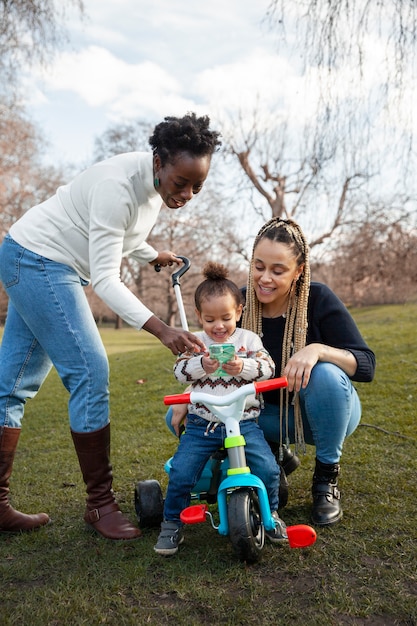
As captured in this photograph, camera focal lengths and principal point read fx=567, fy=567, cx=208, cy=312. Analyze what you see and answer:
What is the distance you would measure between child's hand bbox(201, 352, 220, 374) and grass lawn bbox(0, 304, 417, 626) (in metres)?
0.75

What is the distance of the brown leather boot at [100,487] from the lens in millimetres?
2525

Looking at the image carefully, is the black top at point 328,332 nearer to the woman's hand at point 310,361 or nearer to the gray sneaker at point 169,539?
the woman's hand at point 310,361

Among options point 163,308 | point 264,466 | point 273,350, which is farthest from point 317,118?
point 163,308

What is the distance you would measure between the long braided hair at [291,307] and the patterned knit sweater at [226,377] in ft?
0.61

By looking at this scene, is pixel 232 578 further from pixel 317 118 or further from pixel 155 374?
pixel 155 374

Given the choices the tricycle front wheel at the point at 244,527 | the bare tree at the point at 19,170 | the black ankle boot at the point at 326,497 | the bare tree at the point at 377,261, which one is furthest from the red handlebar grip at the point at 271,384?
the bare tree at the point at 19,170

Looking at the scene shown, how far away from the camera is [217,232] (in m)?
25.2

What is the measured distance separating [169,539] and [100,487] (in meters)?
0.43

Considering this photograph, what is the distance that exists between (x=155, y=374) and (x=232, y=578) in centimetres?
555

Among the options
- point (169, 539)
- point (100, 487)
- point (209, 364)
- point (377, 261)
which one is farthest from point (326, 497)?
point (377, 261)

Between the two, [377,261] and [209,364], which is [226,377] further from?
[377,261]

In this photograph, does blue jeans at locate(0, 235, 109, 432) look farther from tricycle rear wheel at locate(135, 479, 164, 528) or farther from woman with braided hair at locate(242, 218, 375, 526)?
woman with braided hair at locate(242, 218, 375, 526)

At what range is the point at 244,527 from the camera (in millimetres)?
2119

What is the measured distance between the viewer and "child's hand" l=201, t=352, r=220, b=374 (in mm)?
2402
